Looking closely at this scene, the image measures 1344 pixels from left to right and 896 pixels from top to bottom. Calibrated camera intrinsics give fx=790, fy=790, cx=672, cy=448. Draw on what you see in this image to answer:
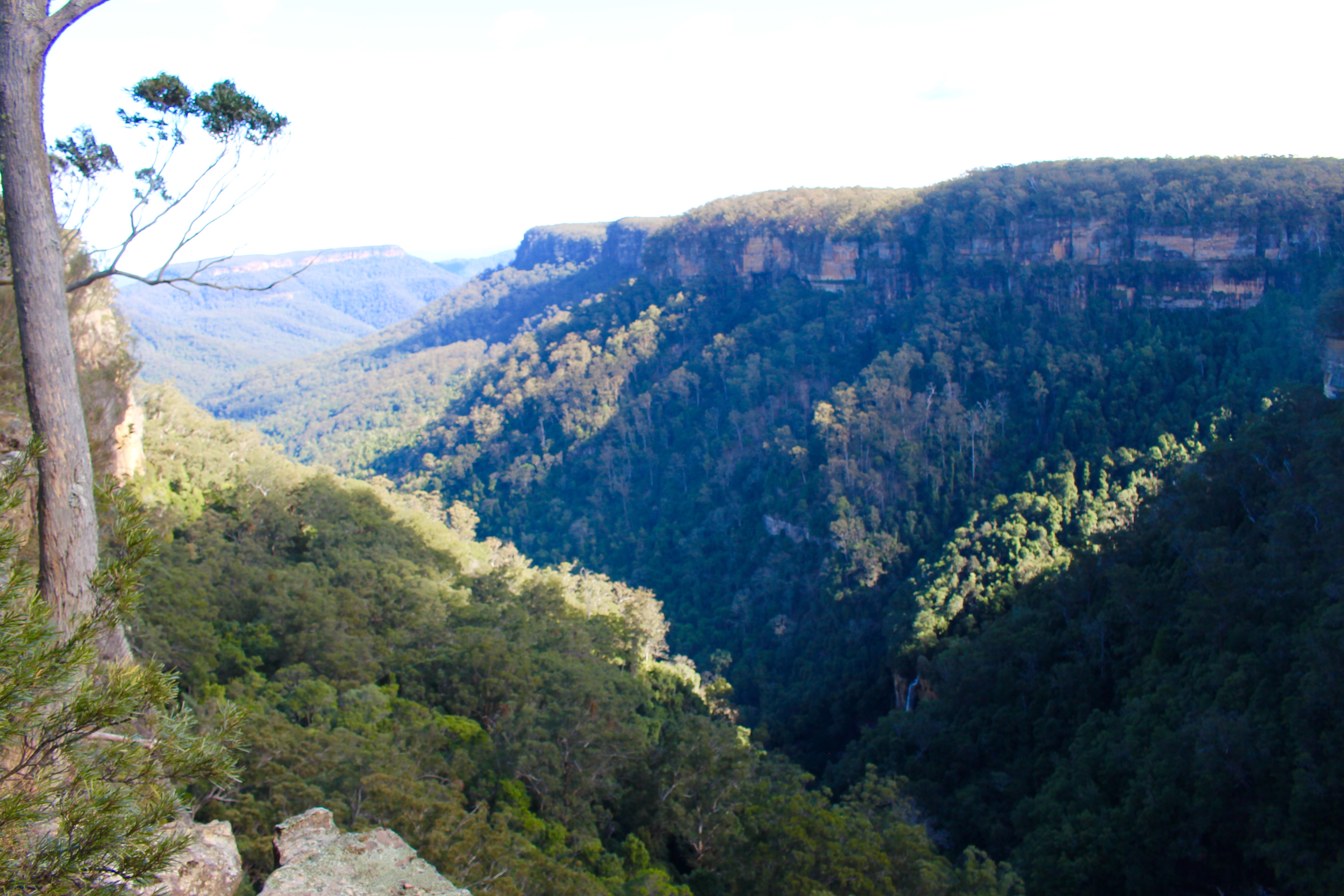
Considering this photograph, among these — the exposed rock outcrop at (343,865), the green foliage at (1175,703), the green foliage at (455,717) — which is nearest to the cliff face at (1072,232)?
the green foliage at (1175,703)

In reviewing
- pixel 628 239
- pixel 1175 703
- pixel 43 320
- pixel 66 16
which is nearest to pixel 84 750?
pixel 43 320

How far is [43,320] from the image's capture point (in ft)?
18.0

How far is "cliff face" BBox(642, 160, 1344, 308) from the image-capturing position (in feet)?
139

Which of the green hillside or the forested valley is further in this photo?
the green hillside

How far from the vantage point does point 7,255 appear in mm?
8953

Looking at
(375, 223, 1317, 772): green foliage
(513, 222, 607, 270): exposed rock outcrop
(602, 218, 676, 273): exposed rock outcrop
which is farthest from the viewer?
(513, 222, 607, 270): exposed rock outcrop

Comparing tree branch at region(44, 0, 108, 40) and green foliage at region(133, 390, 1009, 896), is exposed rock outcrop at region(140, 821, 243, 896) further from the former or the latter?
tree branch at region(44, 0, 108, 40)

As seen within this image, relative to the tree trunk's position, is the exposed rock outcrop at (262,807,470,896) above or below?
below

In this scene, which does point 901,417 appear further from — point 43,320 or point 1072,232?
point 43,320

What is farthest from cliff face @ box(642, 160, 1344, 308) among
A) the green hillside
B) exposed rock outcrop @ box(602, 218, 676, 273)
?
exposed rock outcrop @ box(602, 218, 676, 273)

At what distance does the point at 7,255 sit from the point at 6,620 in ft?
23.7

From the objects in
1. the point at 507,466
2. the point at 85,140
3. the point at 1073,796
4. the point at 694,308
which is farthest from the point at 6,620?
the point at 694,308

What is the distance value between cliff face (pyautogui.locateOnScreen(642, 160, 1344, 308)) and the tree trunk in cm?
5150

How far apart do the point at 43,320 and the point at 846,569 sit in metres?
37.8
